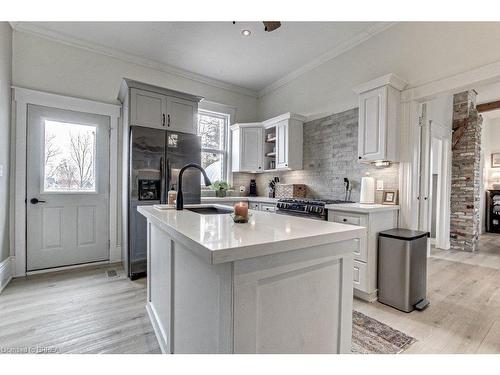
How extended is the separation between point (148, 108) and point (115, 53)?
1.14m

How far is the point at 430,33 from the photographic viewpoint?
264 centimetres

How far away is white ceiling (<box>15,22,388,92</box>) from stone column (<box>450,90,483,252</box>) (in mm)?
2723

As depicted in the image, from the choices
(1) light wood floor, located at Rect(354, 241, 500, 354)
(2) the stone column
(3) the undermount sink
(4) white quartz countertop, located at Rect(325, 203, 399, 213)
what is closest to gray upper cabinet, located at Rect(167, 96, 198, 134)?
(3) the undermount sink

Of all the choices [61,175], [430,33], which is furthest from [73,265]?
[430,33]

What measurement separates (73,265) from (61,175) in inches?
48.0

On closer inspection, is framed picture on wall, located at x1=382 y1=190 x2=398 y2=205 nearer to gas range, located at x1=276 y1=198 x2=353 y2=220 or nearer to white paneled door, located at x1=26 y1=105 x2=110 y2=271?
gas range, located at x1=276 y1=198 x2=353 y2=220

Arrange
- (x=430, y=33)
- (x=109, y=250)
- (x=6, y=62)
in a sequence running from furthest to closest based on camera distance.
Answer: (x=109, y=250), (x=6, y=62), (x=430, y=33)

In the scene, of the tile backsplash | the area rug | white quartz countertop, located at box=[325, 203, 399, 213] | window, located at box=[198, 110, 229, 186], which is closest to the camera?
the area rug

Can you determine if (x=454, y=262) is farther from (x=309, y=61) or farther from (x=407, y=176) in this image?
(x=309, y=61)

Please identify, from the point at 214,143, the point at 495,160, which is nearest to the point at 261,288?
the point at 214,143

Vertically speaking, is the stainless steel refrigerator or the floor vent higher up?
the stainless steel refrigerator

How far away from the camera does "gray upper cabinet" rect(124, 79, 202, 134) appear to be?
10.3 ft

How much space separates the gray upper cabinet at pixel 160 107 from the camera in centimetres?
315

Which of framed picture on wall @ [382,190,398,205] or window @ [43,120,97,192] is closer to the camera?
framed picture on wall @ [382,190,398,205]
